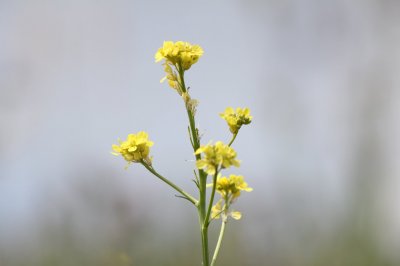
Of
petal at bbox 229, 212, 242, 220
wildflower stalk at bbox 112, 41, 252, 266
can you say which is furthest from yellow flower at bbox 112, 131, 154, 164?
petal at bbox 229, 212, 242, 220

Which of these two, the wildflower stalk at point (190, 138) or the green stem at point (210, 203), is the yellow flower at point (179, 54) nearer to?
the wildflower stalk at point (190, 138)

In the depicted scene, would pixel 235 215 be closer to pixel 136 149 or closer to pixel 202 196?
pixel 202 196

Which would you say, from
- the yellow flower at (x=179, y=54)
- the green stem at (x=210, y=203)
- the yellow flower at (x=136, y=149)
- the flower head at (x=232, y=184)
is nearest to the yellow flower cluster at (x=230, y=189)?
the flower head at (x=232, y=184)

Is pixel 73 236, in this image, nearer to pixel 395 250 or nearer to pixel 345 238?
pixel 345 238

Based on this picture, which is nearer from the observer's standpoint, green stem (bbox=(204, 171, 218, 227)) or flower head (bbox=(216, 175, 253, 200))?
green stem (bbox=(204, 171, 218, 227))

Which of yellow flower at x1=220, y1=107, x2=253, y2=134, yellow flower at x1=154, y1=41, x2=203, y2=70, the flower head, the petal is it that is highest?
yellow flower at x1=154, y1=41, x2=203, y2=70

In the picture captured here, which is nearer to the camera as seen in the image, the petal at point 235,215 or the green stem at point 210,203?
the green stem at point 210,203

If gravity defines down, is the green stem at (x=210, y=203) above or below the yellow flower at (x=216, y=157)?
below

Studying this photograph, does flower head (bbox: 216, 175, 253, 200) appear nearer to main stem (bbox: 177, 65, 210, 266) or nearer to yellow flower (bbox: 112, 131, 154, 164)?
main stem (bbox: 177, 65, 210, 266)
